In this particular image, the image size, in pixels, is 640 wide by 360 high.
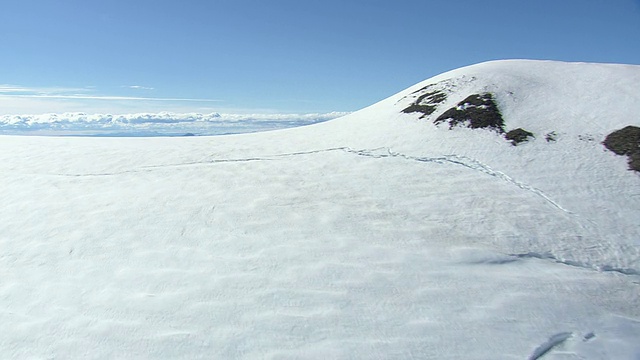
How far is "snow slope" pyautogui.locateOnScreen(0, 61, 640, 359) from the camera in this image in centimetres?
596

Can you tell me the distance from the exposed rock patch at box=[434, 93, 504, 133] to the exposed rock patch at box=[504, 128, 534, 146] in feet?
1.35

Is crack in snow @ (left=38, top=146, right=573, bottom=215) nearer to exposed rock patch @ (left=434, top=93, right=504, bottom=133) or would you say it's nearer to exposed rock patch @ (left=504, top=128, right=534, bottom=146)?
exposed rock patch @ (left=504, top=128, right=534, bottom=146)

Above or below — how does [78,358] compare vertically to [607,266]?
below

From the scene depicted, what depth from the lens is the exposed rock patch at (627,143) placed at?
11.2 m

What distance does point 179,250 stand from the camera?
8633 mm

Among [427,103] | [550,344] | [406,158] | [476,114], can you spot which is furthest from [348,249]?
[427,103]

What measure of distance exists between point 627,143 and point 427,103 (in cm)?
797

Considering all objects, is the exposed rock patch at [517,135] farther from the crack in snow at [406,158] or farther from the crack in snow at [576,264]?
the crack in snow at [576,264]

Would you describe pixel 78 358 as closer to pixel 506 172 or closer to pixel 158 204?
pixel 158 204

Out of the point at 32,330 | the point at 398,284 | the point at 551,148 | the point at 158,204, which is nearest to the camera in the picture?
the point at 32,330

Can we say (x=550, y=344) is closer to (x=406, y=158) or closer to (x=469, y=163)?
(x=469, y=163)

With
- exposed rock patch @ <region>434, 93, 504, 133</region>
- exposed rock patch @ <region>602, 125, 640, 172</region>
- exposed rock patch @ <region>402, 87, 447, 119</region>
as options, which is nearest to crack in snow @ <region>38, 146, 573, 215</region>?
exposed rock patch @ <region>434, 93, 504, 133</region>

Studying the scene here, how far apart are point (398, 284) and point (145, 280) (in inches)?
183

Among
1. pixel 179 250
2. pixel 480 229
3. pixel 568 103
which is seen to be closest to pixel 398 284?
pixel 480 229
